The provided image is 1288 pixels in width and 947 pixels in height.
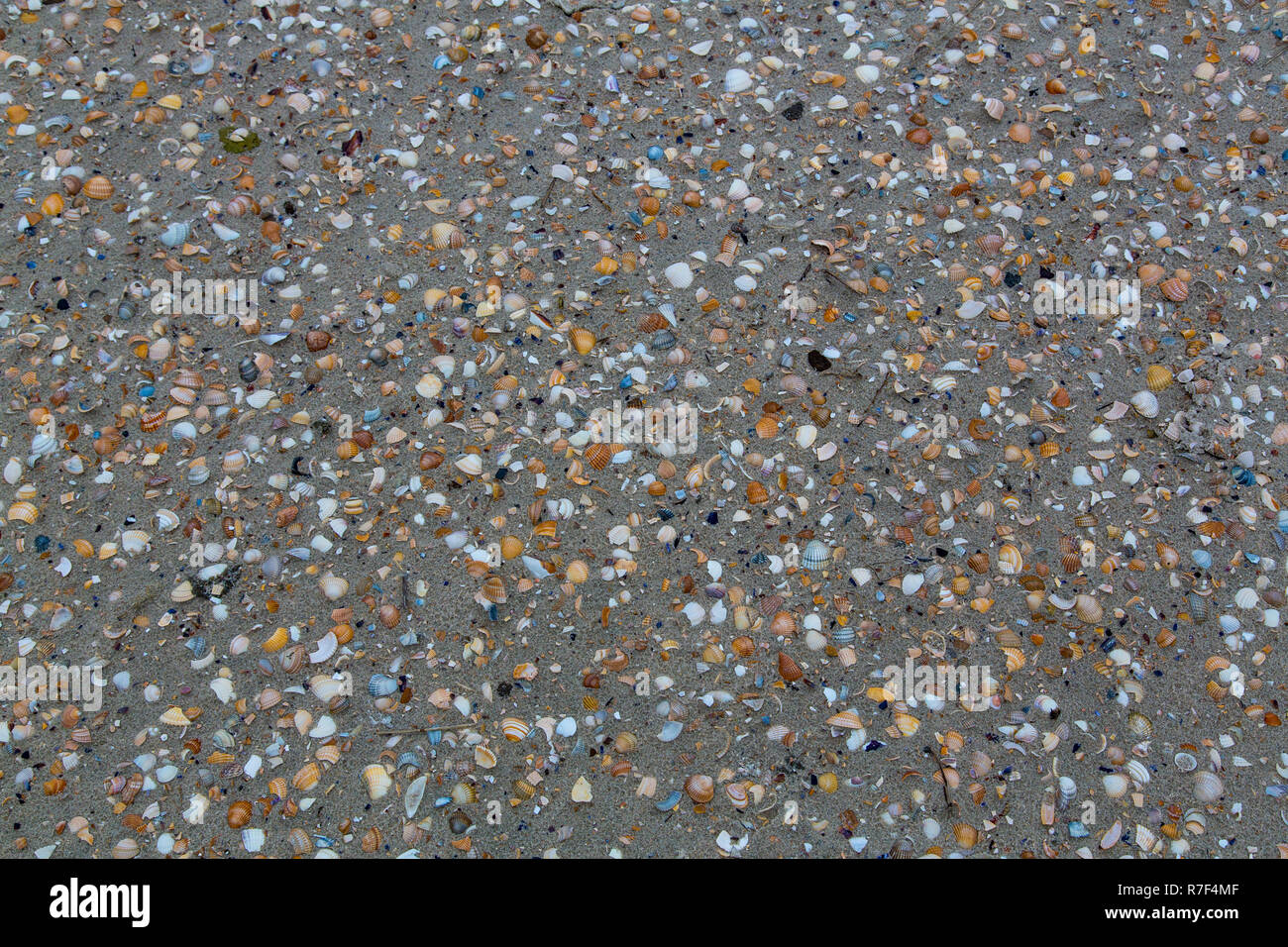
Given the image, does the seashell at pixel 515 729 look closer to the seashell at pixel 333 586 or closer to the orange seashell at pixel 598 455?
the seashell at pixel 333 586

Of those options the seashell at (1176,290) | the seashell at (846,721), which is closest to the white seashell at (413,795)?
the seashell at (846,721)

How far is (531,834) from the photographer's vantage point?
2.45 metres

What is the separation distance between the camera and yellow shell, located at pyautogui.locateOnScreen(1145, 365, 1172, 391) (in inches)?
117

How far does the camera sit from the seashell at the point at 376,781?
248 centimetres

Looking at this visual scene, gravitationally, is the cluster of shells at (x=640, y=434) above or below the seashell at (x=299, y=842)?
above

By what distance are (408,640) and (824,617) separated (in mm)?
1342

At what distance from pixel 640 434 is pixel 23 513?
6.95 ft

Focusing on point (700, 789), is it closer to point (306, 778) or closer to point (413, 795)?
point (413, 795)

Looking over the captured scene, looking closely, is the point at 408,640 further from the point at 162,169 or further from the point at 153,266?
the point at 162,169

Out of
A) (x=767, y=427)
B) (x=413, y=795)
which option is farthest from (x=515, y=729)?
(x=767, y=427)

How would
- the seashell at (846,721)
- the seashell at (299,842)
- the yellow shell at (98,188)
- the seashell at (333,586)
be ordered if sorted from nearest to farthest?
the seashell at (299,842) → the seashell at (846,721) → the seashell at (333,586) → the yellow shell at (98,188)

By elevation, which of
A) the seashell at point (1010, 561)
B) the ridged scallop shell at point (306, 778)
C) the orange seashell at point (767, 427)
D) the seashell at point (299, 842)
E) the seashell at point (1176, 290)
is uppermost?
the seashell at point (1176, 290)

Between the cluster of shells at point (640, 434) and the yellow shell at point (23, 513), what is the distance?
58mm

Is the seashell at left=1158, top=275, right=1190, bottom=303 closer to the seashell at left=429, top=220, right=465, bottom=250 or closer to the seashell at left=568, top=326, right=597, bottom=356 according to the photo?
the seashell at left=568, top=326, right=597, bottom=356
